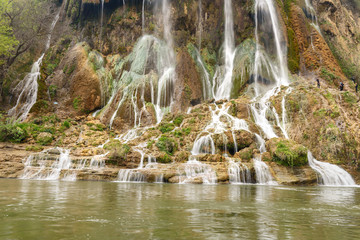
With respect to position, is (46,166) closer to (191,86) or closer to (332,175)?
(332,175)

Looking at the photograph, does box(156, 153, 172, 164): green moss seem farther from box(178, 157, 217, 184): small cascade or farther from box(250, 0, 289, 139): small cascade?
box(250, 0, 289, 139): small cascade

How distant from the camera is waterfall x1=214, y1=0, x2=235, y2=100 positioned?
33.8m

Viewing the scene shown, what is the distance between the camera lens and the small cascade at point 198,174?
15.5 meters

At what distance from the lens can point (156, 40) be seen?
121ft

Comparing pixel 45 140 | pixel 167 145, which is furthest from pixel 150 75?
pixel 167 145

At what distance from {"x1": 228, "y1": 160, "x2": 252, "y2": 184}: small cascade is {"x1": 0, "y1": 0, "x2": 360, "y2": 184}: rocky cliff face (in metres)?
0.32

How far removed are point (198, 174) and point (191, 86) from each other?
59.9 ft

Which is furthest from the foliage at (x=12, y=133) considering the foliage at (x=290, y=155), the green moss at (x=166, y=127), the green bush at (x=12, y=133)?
Result: the foliage at (x=290, y=155)

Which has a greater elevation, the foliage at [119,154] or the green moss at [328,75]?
the green moss at [328,75]

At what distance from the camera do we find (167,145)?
20.9 meters

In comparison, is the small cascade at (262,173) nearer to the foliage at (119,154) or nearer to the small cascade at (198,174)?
the small cascade at (198,174)

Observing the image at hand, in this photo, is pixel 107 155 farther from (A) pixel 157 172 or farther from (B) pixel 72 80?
(B) pixel 72 80

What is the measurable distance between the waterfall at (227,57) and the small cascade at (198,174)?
1751 cm

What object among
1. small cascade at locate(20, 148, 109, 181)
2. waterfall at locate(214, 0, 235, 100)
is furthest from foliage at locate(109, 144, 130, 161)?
waterfall at locate(214, 0, 235, 100)
